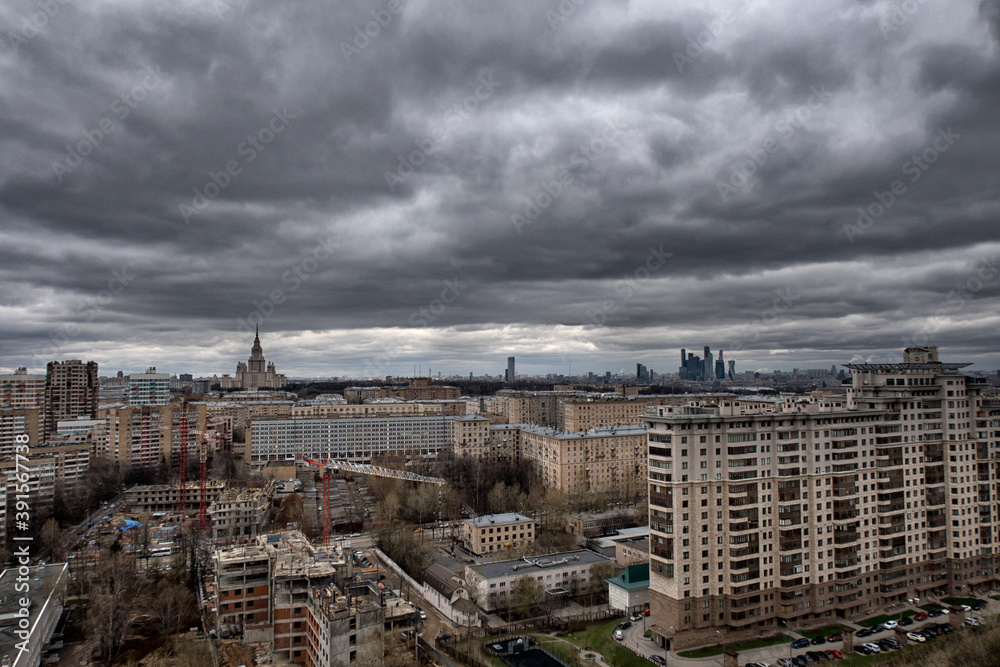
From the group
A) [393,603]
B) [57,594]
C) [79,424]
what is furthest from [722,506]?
[79,424]

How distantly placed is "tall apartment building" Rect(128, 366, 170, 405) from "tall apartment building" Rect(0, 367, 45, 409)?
23180 mm

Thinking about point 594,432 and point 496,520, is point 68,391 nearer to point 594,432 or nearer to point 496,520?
point 594,432

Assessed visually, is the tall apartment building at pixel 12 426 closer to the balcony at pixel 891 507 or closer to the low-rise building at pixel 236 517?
the low-rise building at pixel 236 517

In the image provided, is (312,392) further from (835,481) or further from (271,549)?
(835,481)

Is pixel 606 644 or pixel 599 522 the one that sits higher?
pixel 606 644

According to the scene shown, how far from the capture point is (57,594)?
2477cm

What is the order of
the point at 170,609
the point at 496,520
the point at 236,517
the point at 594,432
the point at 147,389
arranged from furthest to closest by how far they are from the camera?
the point at 147,389, the point at 594,432, the point at 236,517, the point at 496,520, the point at 170,609

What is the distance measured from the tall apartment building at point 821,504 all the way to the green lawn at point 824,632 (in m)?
0.35

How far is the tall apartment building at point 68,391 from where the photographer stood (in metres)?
70.1

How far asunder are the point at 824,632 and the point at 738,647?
3.82 m

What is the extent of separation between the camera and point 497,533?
1334 inches

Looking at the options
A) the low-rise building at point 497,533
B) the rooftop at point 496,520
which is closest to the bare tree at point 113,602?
the low-rise building at point 497,533

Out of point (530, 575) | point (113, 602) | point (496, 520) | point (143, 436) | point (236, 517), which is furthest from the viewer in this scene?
point (143, 436)

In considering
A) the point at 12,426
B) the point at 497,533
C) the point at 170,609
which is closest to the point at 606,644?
the point at 497,533
